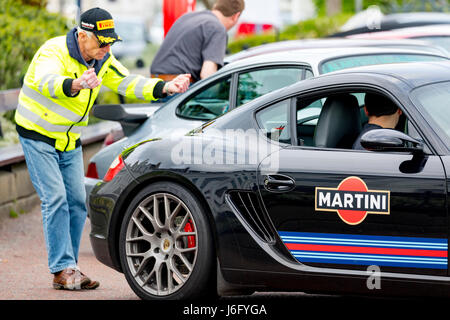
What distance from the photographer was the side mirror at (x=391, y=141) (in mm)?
5305

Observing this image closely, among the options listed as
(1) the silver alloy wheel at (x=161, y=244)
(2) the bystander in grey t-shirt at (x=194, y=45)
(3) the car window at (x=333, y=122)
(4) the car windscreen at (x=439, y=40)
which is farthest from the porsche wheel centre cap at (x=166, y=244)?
(4) the car windscreen at (x=439, y=40)

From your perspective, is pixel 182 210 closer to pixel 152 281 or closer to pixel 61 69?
pixel 152 281

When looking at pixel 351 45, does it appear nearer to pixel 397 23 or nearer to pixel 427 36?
pixel 427 36

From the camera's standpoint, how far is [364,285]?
5.41m

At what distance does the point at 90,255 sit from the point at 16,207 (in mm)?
2263

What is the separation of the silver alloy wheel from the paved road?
0.51 m

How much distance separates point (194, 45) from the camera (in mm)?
9688

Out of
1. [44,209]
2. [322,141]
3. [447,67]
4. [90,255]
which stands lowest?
[90,255]

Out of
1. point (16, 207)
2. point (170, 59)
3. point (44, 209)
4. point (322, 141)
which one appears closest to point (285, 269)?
point (322, 141)

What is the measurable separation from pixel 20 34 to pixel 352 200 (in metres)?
9.58

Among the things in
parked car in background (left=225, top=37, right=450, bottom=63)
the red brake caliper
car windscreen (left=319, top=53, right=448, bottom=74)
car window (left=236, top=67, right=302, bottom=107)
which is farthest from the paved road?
parked car in background (left=225, top=37, right=450, bottom=63)

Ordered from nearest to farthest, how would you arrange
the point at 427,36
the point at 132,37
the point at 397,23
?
1. the point at 427,36
2. the point at 397,23
3. the point at 132,37

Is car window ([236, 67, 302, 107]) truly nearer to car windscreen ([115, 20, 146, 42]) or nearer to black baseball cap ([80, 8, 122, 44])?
black baseball cap ([80, 8, 122, 44])

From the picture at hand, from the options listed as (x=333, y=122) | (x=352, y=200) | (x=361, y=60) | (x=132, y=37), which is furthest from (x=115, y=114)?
(x=132, y=37)
